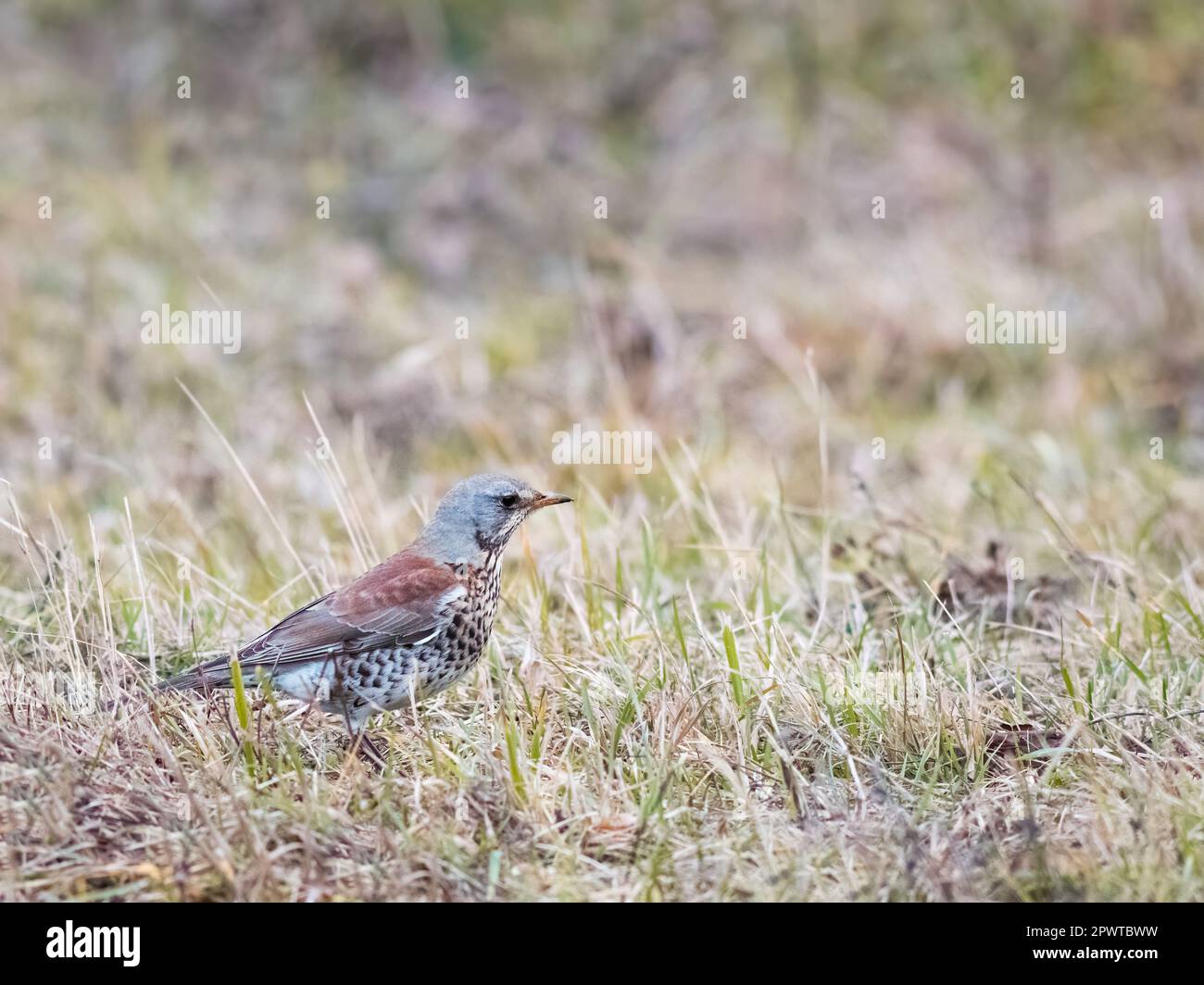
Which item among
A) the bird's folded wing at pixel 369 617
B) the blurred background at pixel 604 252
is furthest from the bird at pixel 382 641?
the blurred background at pixel 604 252

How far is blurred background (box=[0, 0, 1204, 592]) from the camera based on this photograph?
22.0ft

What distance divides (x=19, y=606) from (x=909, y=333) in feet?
16.1

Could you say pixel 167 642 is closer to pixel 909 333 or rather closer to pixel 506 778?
pixel 506 778

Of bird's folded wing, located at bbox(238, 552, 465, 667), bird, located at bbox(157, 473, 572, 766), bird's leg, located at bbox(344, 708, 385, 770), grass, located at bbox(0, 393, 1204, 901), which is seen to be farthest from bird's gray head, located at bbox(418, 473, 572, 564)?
bird's leg, located at bbox(344, 708, 385, 770)

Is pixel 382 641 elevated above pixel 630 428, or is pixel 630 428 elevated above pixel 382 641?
pixel 630 428

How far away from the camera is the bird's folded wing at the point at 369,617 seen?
13.7 ft

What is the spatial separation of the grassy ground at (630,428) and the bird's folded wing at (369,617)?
200mm

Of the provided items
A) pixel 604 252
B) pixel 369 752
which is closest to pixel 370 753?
pixel 369 752

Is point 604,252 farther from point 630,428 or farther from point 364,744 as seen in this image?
point 364,744

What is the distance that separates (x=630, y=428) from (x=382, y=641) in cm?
287

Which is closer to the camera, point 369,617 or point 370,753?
point 370,753

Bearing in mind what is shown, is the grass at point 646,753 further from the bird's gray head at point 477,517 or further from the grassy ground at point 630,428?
the bird's gray head at point 477,517

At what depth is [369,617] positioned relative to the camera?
14.0 feet
